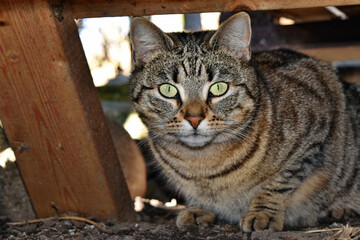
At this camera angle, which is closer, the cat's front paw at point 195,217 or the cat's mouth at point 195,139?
the cat's mouth at point 195,139

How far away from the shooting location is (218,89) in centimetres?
260

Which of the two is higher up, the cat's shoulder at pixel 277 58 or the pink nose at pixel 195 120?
the cat's shoulder at pixel 277 58

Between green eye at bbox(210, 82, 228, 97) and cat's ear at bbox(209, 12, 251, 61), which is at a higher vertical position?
cat's ear at bbox(209, 12, 251, 61)

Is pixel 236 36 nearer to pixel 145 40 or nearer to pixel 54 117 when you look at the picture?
pixel 145 40

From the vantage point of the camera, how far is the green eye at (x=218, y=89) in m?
2.59

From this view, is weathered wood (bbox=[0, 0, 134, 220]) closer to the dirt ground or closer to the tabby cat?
the dirt ground

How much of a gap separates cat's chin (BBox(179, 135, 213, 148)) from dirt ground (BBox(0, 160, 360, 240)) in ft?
1.89

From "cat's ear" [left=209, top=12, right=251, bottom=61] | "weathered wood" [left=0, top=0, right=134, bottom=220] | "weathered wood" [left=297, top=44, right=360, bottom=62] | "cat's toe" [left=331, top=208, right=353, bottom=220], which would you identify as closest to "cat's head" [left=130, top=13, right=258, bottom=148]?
"cat's ear" [left=209, top=12, right=251, bottom=61]

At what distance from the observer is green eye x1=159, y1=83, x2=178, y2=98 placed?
2598 mm

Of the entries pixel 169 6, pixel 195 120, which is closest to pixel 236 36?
pixel 169 6

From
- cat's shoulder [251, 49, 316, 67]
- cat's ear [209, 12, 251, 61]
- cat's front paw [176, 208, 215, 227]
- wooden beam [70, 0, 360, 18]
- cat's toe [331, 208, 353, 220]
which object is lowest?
cat's toe [331, 208, 353, 220]

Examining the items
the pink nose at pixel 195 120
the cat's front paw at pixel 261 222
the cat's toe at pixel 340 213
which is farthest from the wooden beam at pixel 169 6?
the cat's toe at pixel 340 213

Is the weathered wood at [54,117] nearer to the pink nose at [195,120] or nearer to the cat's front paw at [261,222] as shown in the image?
the pink nose at [195,120]

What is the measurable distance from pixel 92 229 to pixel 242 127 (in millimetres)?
1127
